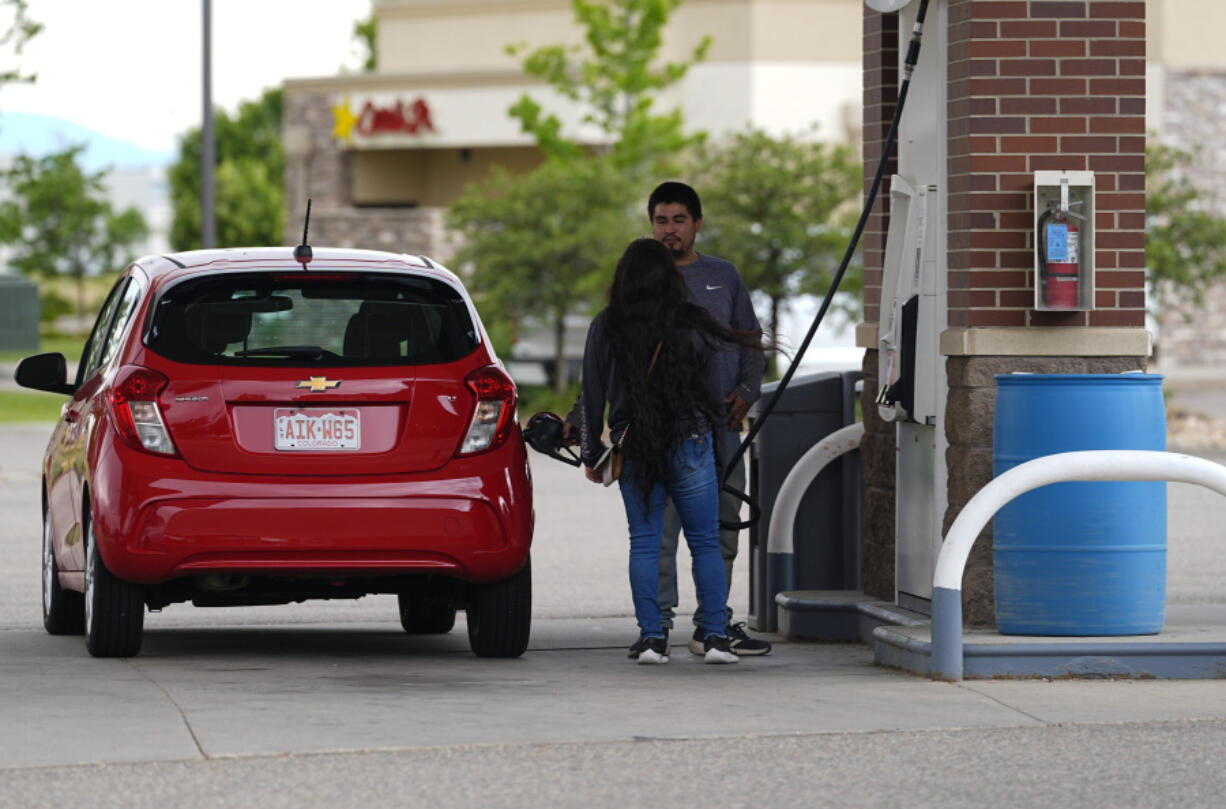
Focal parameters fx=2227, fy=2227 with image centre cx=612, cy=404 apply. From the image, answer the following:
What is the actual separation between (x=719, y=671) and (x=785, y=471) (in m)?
1.70

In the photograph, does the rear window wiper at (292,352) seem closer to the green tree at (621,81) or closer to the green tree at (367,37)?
the green tree at (621,81)

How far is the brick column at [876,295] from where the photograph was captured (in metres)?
9.44

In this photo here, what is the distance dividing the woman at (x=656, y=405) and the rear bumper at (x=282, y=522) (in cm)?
59

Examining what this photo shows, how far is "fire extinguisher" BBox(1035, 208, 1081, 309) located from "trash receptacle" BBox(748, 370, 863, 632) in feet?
5.04

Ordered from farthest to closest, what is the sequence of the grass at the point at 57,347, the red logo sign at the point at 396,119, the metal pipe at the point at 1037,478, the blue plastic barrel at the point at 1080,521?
the red logo sign at the point at 396,119
the grass at the point at 57,347
the blue plastic barrel at the point at 1080,521
the metal pipe at the point at 1037,478

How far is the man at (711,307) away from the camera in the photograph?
870 cm

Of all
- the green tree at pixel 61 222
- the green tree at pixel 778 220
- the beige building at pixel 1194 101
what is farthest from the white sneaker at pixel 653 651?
the beige building at pixel 1194 101

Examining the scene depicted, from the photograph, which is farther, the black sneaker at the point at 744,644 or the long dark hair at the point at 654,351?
the black sneaker at the point at 744,644

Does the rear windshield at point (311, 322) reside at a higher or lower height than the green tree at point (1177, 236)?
lower

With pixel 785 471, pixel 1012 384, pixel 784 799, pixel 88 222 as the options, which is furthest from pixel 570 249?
pixel 88 222

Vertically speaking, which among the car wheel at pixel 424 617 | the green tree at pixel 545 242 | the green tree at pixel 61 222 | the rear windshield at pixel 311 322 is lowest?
the car wheel at pixel 424 617

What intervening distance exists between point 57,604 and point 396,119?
139 ft

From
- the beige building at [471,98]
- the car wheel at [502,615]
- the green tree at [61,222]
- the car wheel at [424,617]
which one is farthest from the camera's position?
the beige building at [471,98]

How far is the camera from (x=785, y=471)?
391 inches
